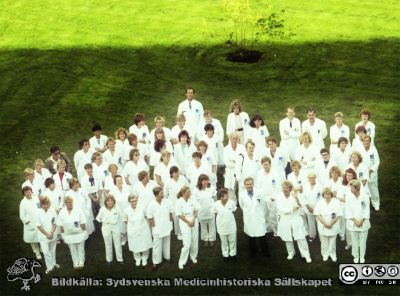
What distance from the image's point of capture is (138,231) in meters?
15.4

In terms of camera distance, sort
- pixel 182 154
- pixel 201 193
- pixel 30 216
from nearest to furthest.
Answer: pixel 30 216 → pixel 201 193 → pixel 182 154

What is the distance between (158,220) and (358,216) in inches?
139

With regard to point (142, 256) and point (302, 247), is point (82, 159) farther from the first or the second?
point (302, 247)

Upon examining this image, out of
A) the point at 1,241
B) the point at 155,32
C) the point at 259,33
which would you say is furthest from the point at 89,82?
the point at 1,241

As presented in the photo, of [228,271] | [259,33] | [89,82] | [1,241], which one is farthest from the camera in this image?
[259,33]

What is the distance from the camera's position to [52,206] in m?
15.8

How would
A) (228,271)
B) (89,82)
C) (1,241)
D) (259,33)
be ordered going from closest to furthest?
1. (228,271)
2. (1,241)
3. (89,82)
4. (259,33)

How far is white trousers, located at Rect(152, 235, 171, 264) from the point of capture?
15.5 metres

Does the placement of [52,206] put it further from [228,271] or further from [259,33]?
[259,33]

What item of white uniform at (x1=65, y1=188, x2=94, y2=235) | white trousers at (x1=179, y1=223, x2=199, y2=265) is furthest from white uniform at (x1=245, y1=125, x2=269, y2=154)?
white uniform at (x1=65, y1=188, x2=94, y2=235)

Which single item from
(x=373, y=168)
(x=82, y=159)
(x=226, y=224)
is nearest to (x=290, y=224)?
(x=226, y=224)

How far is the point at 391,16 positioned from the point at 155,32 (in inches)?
290

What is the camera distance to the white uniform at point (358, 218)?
598 inches

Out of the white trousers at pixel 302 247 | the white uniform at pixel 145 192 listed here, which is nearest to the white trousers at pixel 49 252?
the white uniform at pixel 145 192
